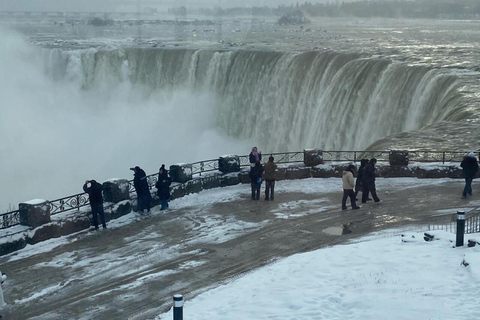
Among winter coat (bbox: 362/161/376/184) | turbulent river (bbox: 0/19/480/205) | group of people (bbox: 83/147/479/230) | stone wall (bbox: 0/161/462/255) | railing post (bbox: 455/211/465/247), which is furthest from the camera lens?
turbulent river (bbox: 0/19/480/205)

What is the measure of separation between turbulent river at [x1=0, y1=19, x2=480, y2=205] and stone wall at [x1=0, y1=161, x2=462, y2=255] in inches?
112

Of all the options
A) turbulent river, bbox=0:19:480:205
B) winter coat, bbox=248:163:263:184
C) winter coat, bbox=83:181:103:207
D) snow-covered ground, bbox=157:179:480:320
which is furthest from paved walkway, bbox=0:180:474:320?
turbulent river, bbox=0:19:480:205

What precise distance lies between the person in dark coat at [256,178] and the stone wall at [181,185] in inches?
37.3

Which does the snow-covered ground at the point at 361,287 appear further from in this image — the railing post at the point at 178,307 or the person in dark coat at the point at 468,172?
the person in dark coat at the point at 468,172

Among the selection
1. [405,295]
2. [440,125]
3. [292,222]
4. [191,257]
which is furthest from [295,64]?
[405,295]

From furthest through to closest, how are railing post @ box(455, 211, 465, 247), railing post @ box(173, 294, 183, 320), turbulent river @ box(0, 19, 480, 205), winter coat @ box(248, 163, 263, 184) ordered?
turbulent river @ box(0, 19, 480, 205)
winter coat @ box(248, 163, 263, 184)
railing post @ box(455, 211, 465, 247)
railing post @ box(173, 294, 183, 320)

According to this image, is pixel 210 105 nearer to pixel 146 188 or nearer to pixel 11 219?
pixel 146 188

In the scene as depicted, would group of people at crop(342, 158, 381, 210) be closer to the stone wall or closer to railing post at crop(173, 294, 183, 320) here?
the stone wall

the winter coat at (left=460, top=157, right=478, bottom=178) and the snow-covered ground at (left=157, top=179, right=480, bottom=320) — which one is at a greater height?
the winter coat at (left=460, top=157, right=478, bottom=178)

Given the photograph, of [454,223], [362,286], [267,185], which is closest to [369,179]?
[267,185]

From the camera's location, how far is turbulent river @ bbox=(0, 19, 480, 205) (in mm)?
28594

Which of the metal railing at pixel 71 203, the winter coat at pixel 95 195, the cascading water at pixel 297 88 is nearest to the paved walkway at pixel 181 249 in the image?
the winter coat at pixel 95 195

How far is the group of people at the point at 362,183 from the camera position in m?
15.5

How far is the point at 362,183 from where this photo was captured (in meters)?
16.1
